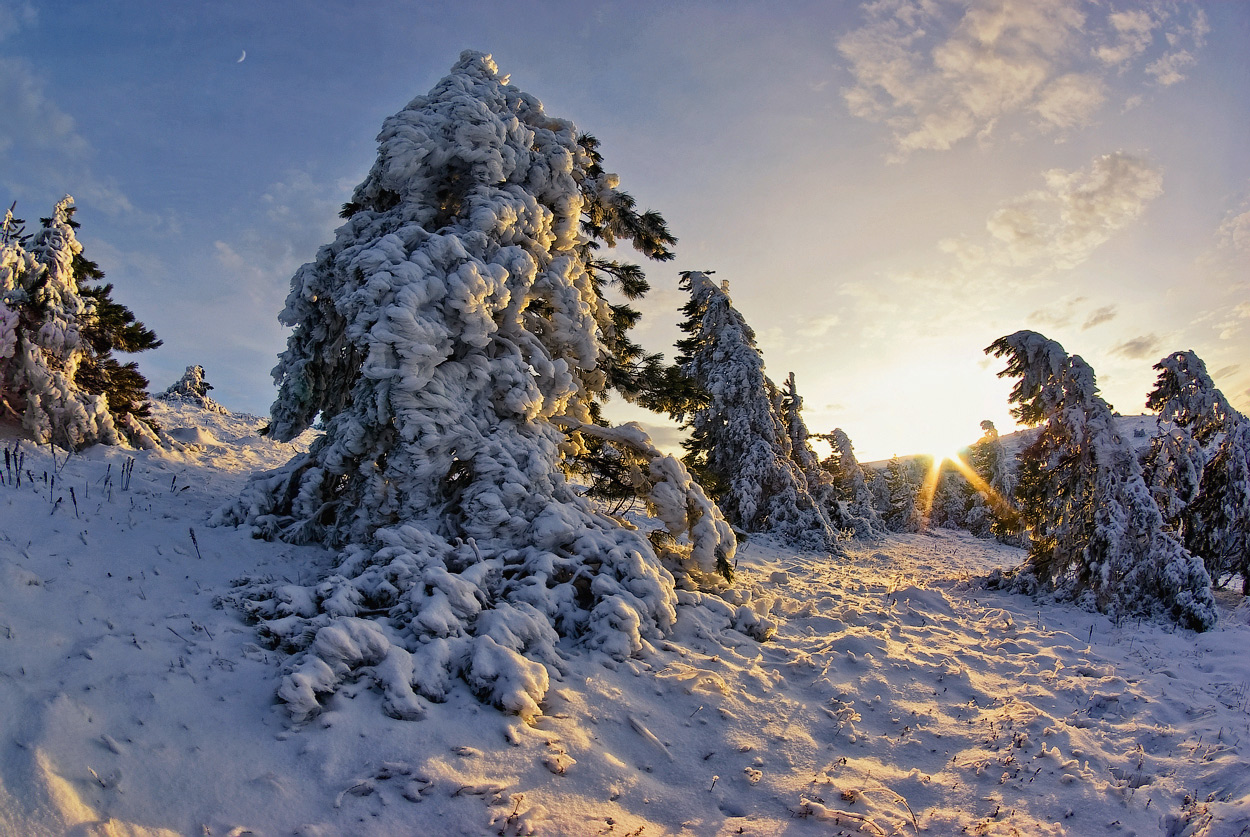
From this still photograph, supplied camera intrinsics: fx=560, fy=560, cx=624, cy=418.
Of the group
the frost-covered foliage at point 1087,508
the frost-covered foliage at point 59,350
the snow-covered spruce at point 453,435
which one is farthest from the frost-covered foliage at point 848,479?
the frost-covered foliage at point 59,350

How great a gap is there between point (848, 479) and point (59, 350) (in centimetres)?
2379

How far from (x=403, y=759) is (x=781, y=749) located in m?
2.54

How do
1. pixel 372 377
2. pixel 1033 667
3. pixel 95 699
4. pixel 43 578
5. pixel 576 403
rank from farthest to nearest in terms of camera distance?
pixel 576 403 < pixel 1033 667 < pixel 372 377 < pixel 43 578 < pixel 95 699

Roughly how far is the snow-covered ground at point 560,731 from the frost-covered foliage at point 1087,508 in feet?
8.18

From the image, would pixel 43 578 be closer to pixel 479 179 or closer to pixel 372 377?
pixel 372 377

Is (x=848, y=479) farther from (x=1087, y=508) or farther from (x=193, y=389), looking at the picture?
(x=193, y=389)

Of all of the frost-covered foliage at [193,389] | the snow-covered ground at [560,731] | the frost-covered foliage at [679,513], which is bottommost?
the snow-covered ground at [560,731]

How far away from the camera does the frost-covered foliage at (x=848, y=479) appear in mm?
22766

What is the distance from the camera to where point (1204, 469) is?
10.4m

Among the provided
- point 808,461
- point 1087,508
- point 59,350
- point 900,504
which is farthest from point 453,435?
point 900,504

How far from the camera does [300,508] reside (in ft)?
20.7

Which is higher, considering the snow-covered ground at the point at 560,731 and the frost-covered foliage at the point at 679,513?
the frost-covered foliage at the point at 679,513

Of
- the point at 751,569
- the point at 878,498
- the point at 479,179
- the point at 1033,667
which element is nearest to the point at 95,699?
the point at 479,179

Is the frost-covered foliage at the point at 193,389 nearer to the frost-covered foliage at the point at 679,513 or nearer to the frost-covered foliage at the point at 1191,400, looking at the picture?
the frost-covered foliage at the point at 679,513
